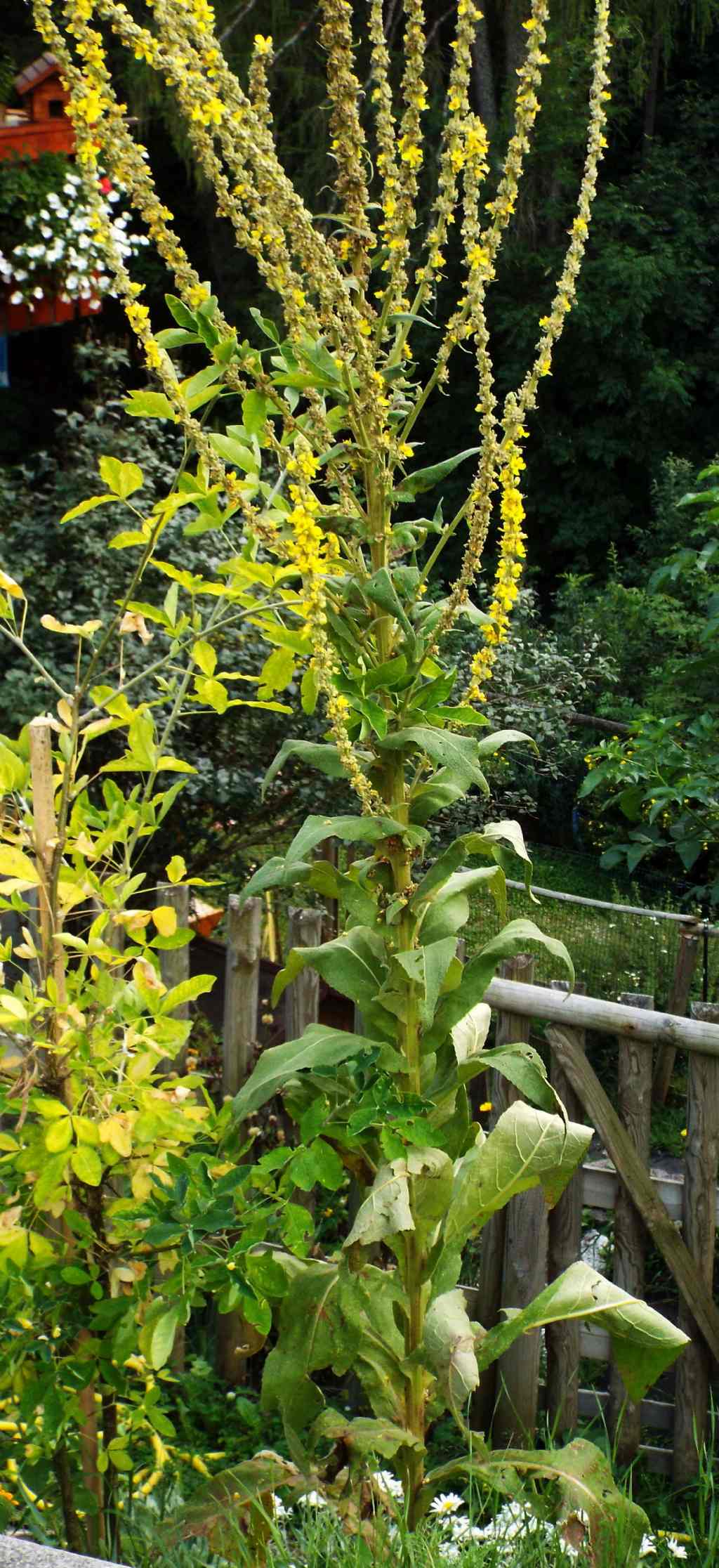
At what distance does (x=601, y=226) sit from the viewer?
Result: 11.9 m

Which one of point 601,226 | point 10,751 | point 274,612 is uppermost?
point 601,226

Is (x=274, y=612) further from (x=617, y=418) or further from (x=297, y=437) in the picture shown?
(x=617, y=418)

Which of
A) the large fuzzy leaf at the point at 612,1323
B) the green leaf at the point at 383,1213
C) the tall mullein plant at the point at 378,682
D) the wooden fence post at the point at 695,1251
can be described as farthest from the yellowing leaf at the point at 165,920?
the wooden fence post at the point at 695,1251

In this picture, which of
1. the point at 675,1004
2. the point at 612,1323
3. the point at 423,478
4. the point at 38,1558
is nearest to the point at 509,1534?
the point at 612,1323

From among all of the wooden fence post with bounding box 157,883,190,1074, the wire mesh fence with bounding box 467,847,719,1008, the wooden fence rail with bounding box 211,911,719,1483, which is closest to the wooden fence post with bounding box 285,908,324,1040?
the wooden fence post with bounding box 157,883,190,1074

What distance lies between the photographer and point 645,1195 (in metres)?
2.87

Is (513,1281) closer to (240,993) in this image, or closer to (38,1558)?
(240,993)

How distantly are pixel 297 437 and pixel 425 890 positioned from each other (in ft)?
2.35

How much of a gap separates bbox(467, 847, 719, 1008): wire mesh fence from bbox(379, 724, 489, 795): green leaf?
2.95 meters

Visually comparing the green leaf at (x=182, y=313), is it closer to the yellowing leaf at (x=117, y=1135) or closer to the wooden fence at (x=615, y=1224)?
the yellowing leaf at (x=117, y=1135)

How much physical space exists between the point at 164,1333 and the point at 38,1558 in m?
0.40

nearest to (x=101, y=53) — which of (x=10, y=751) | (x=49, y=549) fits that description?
(x=10, y=751)

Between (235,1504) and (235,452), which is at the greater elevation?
(235,452)

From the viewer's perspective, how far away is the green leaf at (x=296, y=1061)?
214 cm
